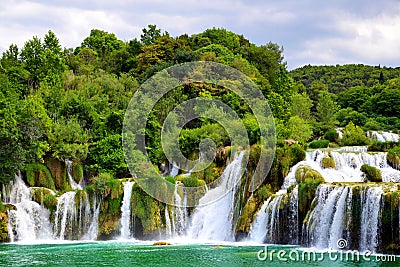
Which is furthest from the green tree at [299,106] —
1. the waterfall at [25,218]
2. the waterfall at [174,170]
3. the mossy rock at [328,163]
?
the waterfall at [25,218]

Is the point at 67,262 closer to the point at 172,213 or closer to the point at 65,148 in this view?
the point at 172,213

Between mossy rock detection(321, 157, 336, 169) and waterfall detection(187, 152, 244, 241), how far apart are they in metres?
4.84

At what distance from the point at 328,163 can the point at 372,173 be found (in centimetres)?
309

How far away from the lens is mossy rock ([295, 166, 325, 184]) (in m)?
30.7

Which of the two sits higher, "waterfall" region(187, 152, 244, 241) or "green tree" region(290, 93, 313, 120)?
"green tree" region(290, 93, 313, 120)

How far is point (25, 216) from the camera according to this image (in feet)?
109

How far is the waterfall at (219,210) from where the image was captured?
32.8m

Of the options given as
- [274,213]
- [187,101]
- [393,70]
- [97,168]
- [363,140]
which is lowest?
[274,213]

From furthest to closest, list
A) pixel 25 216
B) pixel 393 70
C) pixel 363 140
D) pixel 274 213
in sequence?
pixel 393 70 < pixel 363 140 < pixel 25 216 < pixel 274 213

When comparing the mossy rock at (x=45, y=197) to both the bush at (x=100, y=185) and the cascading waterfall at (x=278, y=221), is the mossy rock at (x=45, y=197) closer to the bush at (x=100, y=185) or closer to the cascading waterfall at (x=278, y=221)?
the bush at (x=100, y=185)

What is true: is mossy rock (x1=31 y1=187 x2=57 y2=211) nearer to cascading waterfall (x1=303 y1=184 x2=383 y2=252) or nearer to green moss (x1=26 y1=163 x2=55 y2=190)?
green moss (x1=26 y1=163 x2=55 y2=190)

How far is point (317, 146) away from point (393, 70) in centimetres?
5104

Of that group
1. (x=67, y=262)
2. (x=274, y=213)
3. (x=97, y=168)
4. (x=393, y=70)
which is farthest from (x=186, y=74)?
(x=393, y=70)

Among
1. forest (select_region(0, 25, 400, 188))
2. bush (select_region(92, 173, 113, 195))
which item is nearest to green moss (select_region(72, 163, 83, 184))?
forest (select_region(0, 25, 400, 188))
